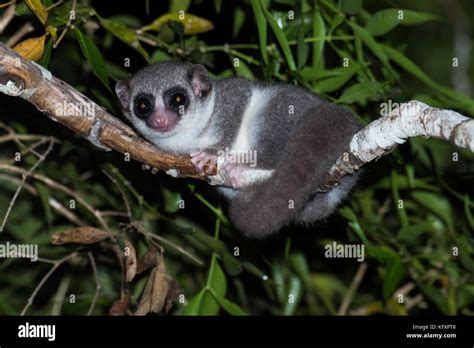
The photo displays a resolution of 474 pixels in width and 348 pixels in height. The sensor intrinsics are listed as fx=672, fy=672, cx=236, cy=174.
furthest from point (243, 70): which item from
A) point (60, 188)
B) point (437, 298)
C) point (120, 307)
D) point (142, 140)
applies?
point (437, 298)

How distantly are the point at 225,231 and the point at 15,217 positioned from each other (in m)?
1.77

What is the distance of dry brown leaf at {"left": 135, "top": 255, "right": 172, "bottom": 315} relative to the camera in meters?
3.79

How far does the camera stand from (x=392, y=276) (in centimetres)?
445

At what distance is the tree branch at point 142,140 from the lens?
8.81ft

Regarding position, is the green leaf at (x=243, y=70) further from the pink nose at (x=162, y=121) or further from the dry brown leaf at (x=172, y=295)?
the dry brown leaf at (x=172, y=295)

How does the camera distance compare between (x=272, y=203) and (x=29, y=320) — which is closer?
(x=272, y=203)

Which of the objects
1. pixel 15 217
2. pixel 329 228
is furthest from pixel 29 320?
pixel 329 228

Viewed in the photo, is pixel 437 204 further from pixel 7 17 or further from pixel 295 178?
pixel 7 17

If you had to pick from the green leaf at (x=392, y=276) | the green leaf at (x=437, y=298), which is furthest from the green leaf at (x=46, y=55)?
the green leaf at (x=437, y=298)

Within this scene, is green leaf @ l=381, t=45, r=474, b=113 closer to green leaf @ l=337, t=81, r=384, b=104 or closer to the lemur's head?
green leaf @ l=337, t=81, r=384, b=104

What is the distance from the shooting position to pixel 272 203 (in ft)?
10.6

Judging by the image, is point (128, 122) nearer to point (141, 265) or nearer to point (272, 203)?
point (141, 265)

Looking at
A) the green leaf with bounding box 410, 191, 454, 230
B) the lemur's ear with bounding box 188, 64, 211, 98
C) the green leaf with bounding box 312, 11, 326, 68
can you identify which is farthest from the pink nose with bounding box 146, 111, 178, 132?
the green leaf with bounding box 410, 191, 454, 230

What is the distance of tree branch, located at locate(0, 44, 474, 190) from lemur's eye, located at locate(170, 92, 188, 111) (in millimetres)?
570
